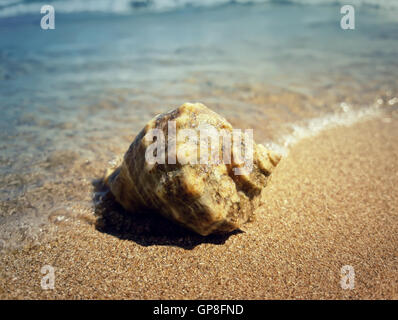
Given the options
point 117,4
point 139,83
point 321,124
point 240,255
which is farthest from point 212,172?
point 117,4

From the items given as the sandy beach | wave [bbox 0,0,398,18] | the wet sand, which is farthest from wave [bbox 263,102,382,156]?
wave [bbox 0,0,398,18]

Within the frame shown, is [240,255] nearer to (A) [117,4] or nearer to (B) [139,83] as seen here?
(B) [139,83]

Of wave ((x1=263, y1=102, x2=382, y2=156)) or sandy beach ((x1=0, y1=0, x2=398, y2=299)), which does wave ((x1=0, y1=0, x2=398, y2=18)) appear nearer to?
sandy beach ((x1=0, y1=0, x2=398, y2=299))

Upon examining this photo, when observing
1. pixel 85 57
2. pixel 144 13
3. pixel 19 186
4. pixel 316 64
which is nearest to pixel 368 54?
pixel 316 64

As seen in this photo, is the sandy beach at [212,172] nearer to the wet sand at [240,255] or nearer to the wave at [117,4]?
the wet sand at [240,255]

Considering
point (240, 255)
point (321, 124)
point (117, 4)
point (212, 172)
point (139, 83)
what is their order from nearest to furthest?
point (212, 172) → point (240, 255) → point (321, 124) → point (139, 83) → point (117, 4)

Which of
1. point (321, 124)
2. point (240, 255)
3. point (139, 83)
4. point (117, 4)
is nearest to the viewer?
point (240, 255)

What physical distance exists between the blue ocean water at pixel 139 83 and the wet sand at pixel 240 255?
38cm

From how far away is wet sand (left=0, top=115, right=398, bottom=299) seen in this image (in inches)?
82.2

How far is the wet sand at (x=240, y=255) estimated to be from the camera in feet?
6.85

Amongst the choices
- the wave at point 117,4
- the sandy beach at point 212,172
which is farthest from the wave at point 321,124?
the wave at point 117,4

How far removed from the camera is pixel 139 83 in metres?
5.77

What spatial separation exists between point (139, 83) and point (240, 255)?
4.21 m
